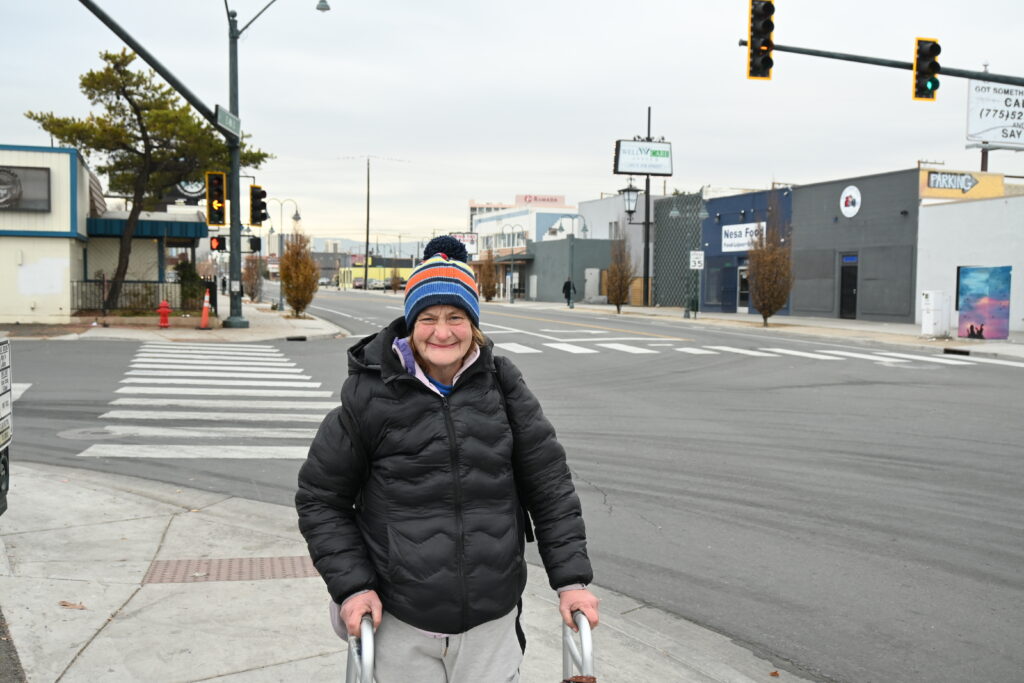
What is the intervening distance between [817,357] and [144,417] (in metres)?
14.5

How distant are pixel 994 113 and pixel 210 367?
112 feet

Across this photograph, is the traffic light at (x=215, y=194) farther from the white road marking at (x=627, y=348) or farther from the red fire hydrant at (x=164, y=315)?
the white road marking at (x=627, y=348)

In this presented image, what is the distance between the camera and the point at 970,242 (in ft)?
102

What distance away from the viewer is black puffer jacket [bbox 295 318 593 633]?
8.64ft

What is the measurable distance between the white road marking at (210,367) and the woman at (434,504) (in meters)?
13.7

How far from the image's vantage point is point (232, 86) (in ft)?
82.4

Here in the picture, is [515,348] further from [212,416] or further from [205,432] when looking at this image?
[205,432]

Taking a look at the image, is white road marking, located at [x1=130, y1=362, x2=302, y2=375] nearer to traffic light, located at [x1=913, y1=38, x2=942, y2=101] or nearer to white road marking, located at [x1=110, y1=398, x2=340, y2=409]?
white road marking, located at [x1=110, y1=398, x2=340, y2=409]

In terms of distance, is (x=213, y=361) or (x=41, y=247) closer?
(x=213, y=361)

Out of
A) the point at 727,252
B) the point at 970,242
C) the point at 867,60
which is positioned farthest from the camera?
the point at 727,252

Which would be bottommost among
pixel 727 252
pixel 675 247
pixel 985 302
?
pixel 985 302

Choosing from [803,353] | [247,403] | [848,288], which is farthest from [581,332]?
[247,403]

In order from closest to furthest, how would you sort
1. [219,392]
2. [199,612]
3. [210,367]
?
[199,612] < [219,392] < [210,367]

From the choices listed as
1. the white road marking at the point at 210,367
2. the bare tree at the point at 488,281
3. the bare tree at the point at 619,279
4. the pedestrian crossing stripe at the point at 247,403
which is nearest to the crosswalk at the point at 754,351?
the white road marking at the point at 210,367
